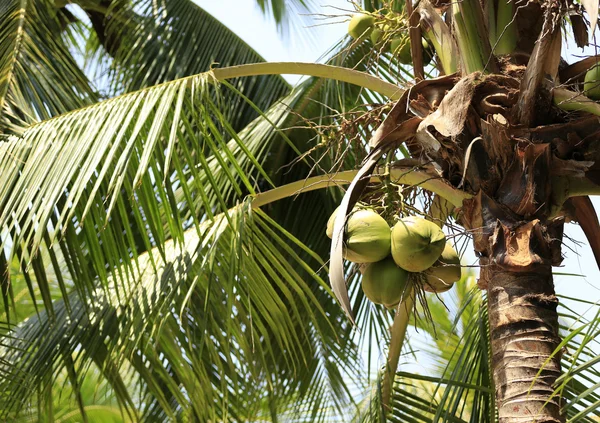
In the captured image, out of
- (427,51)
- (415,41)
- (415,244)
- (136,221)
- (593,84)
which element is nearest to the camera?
(415,244)

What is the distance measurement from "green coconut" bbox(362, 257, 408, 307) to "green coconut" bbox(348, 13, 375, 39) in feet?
3.36

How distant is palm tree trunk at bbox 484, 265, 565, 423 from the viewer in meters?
A: 1.85

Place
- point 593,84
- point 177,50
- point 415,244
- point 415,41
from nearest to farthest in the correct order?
1. point 415,244
2. point 593,84
3. point 415,41
4. point 177,50

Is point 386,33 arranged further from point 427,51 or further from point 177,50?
point 177,50

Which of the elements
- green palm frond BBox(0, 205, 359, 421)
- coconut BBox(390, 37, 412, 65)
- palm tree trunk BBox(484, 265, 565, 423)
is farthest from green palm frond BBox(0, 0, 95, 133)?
palm tree trunk BBox(484, 265, 565, 423)

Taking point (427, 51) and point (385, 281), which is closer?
point (385, 281)

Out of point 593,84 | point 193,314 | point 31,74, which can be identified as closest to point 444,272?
point 593,84

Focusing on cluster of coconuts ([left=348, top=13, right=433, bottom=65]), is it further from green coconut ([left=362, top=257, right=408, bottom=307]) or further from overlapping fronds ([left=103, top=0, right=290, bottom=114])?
overlapping fronds ([left=103, top=0, right=290, bottom=114])

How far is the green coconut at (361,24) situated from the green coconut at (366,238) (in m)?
0.99

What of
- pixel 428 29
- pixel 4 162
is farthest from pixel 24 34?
pixel 428 29

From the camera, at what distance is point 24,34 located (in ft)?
12.0

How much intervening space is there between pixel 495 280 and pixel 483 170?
259 millimetres

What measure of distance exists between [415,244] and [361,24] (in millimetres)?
1128

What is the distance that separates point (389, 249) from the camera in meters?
1.97
